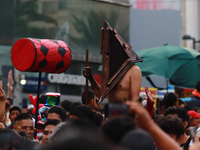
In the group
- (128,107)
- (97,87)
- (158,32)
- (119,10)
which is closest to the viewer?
(128,107)

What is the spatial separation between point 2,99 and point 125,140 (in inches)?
122

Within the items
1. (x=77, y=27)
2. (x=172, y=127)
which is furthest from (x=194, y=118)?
(x=77, y=27)

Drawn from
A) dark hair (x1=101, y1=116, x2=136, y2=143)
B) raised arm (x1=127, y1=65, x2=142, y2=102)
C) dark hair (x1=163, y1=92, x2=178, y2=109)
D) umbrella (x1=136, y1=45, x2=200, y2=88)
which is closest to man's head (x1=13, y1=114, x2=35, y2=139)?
raised arm (x1=127, y1=65, x2=142, y2=102)

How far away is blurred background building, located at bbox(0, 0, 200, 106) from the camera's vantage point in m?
17.6

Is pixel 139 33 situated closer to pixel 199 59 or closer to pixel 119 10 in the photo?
pixel 119 10

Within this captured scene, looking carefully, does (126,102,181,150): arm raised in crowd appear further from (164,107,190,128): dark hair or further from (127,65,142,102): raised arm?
(164,107,190,128): dark hair

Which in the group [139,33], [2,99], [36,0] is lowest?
[2,99]

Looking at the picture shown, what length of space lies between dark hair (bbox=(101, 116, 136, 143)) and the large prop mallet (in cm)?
313

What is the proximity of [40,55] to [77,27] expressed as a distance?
15.5 metres

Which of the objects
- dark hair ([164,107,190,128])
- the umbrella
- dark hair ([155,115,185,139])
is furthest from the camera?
the umbrella

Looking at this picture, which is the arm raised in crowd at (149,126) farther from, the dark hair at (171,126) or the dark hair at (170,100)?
the dark hair at (170,100)

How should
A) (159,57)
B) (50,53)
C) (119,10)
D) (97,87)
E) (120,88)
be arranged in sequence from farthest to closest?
(119,10)
(159,57)
(50,53)
(97,87)
(120,88)

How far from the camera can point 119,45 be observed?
12.1 feet

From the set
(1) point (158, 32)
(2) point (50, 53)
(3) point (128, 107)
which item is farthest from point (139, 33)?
(3) point (128, 107)
